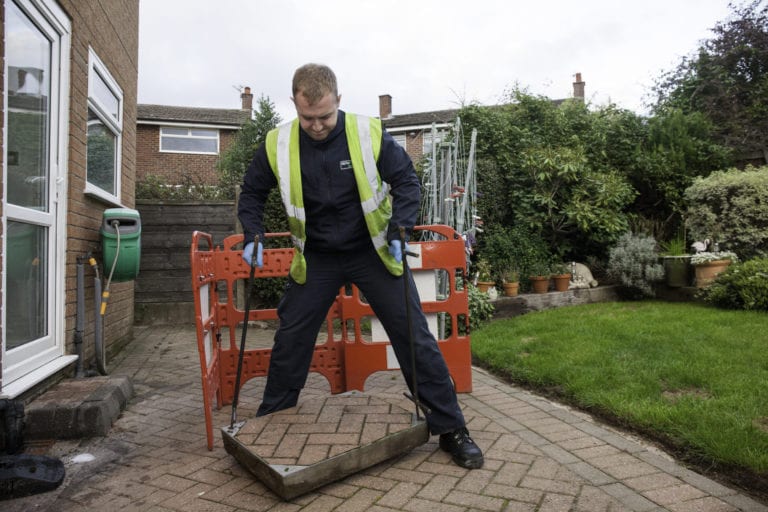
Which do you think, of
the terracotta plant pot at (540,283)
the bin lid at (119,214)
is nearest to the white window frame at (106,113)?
the bin lid at (119,214)

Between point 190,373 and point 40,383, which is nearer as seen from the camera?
point 40,383

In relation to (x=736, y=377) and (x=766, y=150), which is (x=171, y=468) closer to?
(x=736, y=377)

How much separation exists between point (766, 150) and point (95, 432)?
1190 centimetres

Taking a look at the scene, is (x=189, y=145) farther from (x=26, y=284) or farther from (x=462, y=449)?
(x=462, y=449)

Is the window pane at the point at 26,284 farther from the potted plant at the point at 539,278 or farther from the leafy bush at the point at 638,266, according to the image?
the leafy bush at the point at 638,266

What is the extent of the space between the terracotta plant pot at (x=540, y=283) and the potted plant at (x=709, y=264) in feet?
6.47

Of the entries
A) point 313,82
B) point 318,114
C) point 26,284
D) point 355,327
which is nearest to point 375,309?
point 355,327

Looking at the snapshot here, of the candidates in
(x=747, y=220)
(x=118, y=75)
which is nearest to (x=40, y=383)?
(x=118, y=75)

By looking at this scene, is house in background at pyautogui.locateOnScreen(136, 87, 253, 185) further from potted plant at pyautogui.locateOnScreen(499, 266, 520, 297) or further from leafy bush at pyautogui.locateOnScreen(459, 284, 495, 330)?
leafy bush at pyautogui.locateOnScreen(459, 284, 495, 330)

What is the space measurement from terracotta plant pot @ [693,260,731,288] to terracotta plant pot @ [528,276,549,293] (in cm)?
200

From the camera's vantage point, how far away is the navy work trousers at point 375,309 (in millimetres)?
2861

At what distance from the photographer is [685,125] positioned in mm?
9727

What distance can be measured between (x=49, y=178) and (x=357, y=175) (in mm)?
2574

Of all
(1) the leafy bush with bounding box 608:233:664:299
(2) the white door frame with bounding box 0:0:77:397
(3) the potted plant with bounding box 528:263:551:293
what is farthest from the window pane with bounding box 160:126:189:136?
(2) the white door frame with bounding box 0:0:77:397
